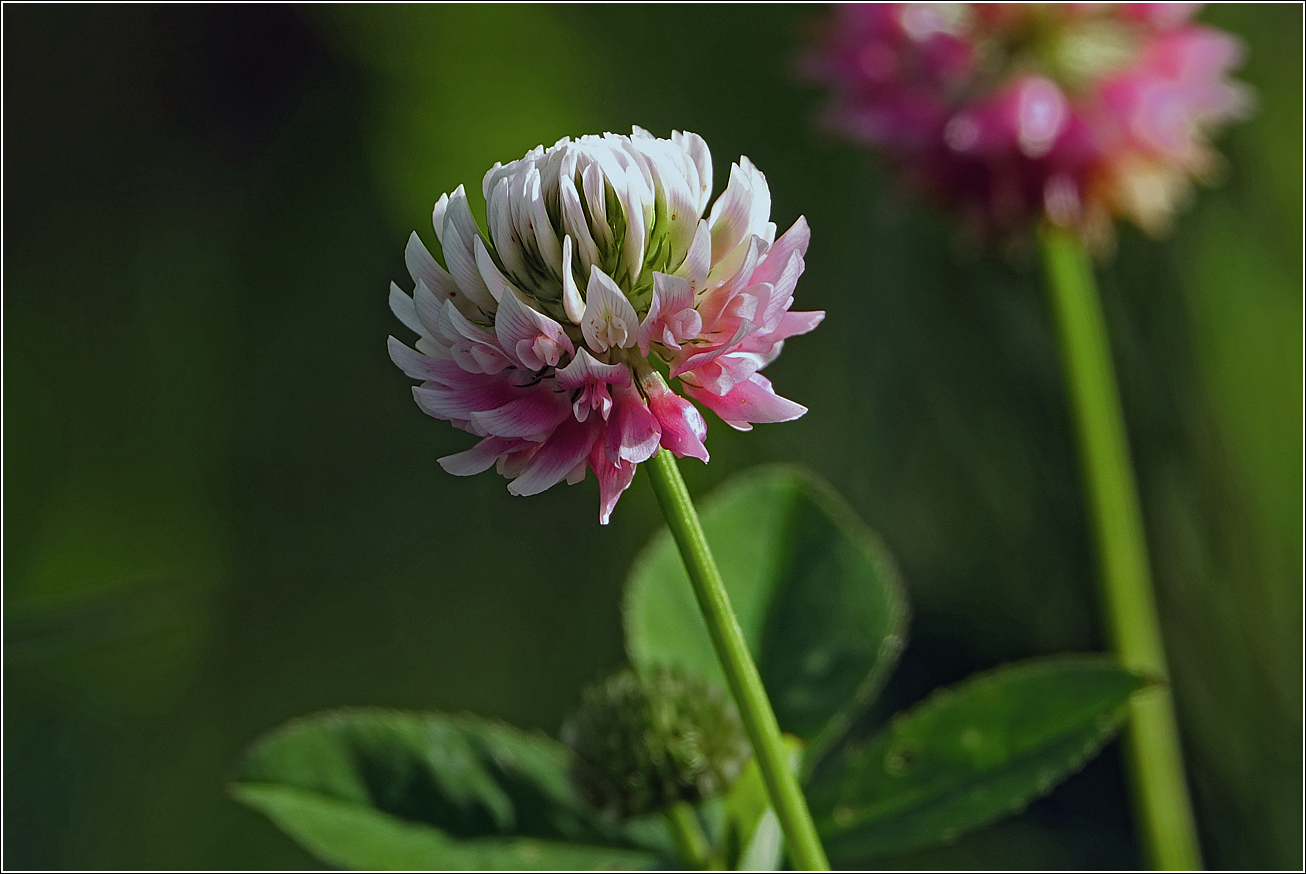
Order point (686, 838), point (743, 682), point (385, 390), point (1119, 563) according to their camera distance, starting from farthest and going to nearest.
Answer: point (385, 390)
point (1119, 563)
point (686, 838)
point (743, 682)

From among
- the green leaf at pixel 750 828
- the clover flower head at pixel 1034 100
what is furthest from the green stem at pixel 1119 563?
the green leaf at pixel 750 828

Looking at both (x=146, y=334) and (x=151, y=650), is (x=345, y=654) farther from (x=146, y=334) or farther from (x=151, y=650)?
(x=146, y=334)

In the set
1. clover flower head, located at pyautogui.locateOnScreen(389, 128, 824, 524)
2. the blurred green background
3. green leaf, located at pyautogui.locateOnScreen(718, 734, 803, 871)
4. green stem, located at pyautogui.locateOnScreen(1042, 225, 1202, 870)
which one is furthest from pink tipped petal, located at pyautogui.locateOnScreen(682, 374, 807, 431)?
the blurred green background

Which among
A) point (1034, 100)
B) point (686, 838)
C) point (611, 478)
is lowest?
point (686, 838)

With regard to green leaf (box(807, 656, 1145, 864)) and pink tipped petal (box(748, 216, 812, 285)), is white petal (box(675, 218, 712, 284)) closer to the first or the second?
pink tipped petal (box(748, 216, 812, 285))

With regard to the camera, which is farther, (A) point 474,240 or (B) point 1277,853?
(B) point 1277,853

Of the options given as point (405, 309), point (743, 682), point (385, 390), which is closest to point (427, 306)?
point (405, 309)

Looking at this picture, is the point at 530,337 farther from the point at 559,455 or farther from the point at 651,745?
the point at 651,745

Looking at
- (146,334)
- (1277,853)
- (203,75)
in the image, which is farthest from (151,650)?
(1277,853)
